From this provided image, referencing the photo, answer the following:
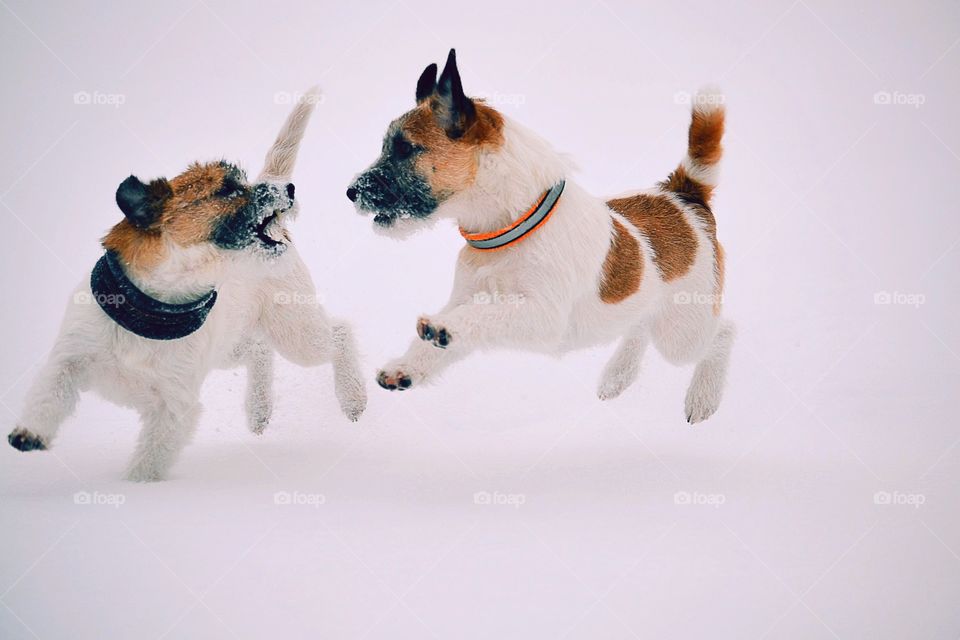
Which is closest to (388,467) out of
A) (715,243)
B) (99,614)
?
(99,614)

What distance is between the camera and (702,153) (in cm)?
501

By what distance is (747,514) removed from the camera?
13.2ft

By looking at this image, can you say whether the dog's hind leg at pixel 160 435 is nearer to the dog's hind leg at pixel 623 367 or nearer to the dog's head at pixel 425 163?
the dog's head at pixel 425 163

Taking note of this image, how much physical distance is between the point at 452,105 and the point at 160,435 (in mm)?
2210

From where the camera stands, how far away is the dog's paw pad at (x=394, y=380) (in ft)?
12.9

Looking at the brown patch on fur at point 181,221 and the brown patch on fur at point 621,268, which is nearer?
the brown patch on fur at point 181,221

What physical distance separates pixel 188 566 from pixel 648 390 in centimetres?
352

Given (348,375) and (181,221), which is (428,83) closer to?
(181,221)

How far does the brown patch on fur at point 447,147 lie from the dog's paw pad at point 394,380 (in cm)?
91

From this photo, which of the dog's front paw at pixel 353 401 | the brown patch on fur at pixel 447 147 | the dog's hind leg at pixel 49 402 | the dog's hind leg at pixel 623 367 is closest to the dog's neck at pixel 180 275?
the dog's hind leg at pixel 49 402

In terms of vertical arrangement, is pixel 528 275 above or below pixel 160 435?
above

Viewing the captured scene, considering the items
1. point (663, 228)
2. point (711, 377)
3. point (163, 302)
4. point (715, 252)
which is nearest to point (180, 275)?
point (163, 302)

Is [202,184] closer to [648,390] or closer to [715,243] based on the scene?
[715,243]

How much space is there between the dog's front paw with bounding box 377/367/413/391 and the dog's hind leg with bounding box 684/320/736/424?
219cm
